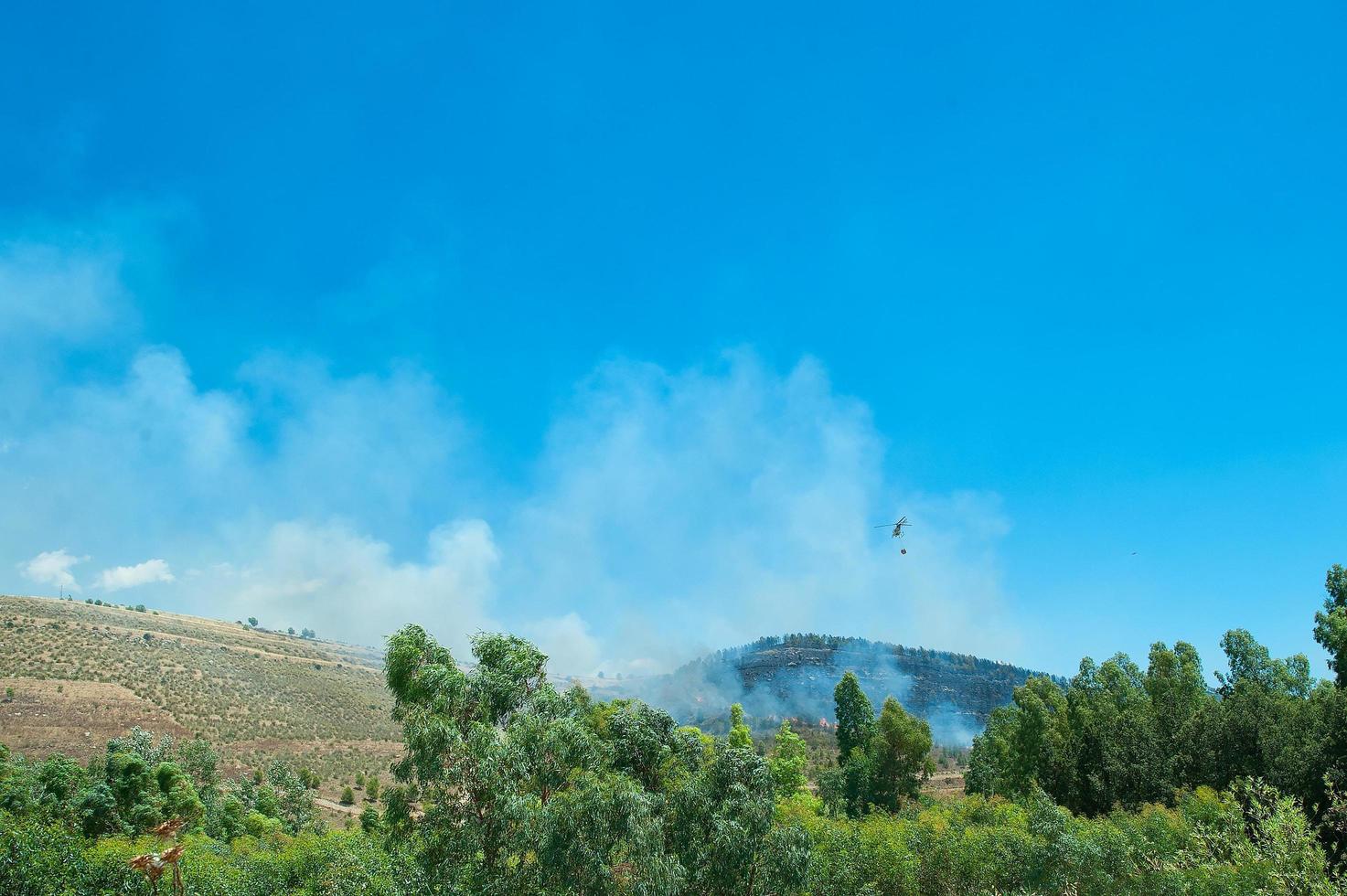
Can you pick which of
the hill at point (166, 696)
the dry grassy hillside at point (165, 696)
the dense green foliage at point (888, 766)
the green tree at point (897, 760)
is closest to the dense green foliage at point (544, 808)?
the dense green foliage at point (888, 766)

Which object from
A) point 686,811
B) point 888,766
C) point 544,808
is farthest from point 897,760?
point 544,808

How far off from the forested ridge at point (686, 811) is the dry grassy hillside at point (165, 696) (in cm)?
2113

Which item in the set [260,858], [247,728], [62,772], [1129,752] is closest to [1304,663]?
[1129,752]

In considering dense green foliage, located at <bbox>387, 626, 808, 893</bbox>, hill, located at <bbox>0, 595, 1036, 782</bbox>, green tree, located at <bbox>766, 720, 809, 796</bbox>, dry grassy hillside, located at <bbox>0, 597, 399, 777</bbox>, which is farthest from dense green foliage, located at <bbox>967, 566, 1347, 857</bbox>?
hill, located at <bbox>0, 595, 1036, 782</bbox>

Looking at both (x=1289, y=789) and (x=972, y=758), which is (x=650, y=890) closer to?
(x=1289, y=789)

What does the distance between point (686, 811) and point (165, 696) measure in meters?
95.3

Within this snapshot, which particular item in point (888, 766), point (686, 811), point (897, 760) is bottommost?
point (888, 766)

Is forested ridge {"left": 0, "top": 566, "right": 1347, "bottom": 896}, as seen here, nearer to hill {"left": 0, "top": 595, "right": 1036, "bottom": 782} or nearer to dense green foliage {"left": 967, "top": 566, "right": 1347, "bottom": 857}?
dense green foliage {"left": 967, "top": 566, "right": 1347, "bottom": 857}

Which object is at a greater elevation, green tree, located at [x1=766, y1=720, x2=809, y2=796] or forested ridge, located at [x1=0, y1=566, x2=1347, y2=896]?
forested ridge, located at [x1=0, y1=566, x2=1347, y2=896]

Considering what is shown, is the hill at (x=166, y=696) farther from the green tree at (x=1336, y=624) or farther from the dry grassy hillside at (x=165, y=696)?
the green tree at (x=1336, y=624)

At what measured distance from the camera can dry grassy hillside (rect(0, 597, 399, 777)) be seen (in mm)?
74500

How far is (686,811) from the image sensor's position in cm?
2375

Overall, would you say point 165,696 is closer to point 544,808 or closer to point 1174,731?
point 544,808

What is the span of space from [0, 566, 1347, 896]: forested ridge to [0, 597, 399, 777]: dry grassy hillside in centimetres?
2113
